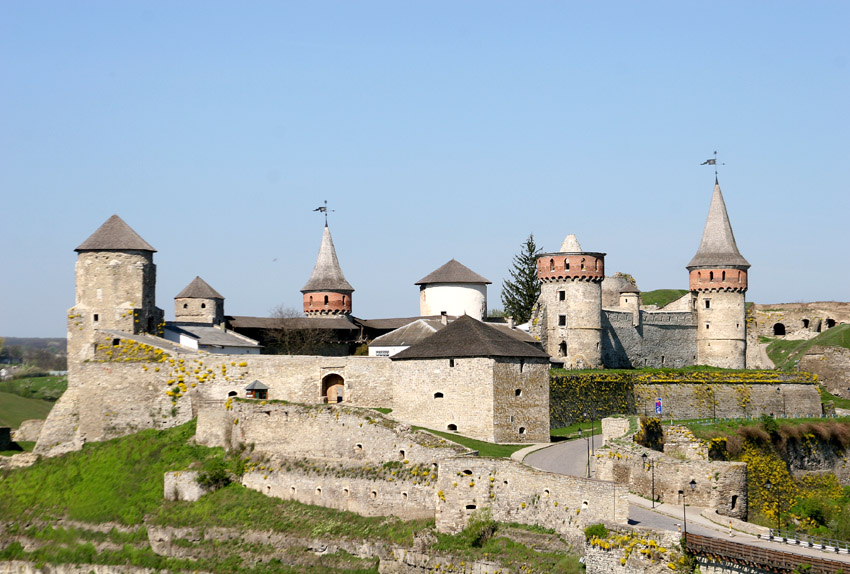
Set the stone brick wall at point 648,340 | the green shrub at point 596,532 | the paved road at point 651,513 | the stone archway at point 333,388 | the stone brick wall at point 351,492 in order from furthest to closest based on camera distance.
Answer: the stone brick wall at point 648,340 → the stone archway at point 333,388 → the stone brick wall at point 351,492 → the green shrub at point 596,532 → the paved road at point 651,513

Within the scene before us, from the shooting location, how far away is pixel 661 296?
97062 millimetres

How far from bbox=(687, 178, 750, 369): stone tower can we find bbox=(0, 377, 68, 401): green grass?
166 feet

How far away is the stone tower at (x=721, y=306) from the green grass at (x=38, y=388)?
50.5 metres

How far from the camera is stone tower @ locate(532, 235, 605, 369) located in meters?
62.2

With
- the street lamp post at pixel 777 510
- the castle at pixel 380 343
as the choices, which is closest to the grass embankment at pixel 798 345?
the castle at pixel 380 343

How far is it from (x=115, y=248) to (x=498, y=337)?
18.4 meters

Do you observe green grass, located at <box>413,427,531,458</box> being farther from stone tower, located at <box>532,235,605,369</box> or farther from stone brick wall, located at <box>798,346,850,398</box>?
stone brick wall, located at <box>798,346,850,398</box>

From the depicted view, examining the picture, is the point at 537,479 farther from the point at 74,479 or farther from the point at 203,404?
the point at 74,479

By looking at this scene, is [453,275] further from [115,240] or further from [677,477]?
[677,477]

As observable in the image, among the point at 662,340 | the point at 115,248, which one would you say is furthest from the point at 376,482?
the point at 662,340

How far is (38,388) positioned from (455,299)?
4559 centimetres

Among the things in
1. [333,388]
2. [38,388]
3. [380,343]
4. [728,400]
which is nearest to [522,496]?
[333,388]

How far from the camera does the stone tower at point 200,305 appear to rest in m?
61.0

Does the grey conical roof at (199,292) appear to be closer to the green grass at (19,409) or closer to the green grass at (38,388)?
the green grass at (19,409)
